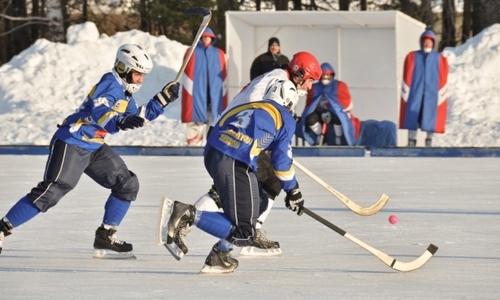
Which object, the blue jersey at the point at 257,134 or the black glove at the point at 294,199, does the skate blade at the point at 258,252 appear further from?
the blue jersey at the point at 257,134

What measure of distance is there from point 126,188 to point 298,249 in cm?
98

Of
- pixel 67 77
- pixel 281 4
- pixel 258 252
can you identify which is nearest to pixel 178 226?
pixel 258 252

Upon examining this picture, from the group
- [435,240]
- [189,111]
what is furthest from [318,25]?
[435,240]

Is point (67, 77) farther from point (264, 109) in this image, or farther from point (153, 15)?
point (264, 109)

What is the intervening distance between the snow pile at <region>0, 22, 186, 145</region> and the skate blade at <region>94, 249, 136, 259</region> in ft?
33.8

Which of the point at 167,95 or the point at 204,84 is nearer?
the point at 167,95

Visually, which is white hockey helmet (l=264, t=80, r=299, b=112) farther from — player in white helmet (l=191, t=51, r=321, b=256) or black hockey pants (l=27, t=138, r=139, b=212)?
black hockey pants (l=27, t=138, r=139, b=212)

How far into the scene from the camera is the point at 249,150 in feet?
20.8

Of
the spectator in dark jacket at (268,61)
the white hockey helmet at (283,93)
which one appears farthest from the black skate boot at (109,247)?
the spectator in dark jacket at (268,61)

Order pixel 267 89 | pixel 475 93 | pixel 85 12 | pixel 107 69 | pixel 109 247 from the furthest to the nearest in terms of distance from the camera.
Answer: pixel 85 12, pixel 107 69, pixel 475 93, pixel 109 247, pixel 267 89

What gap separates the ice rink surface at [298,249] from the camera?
6078mm

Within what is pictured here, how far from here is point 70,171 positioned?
6.94 m

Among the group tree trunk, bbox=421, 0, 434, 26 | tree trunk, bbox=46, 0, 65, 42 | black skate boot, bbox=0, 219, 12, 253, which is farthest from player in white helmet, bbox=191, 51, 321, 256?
tree trunk, bbox=421, 0, 434, 26

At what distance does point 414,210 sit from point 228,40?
7.62m
